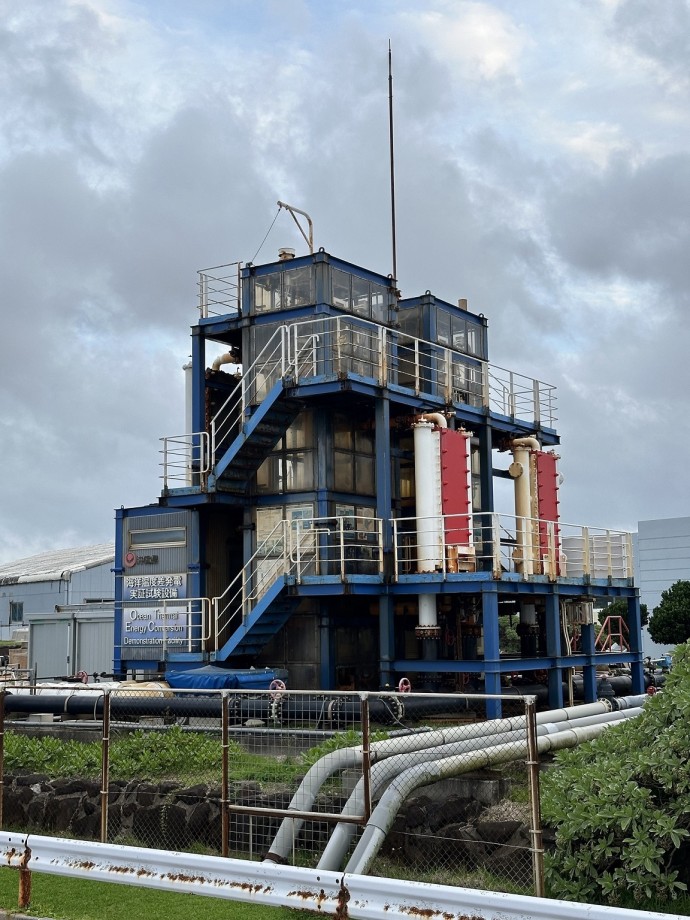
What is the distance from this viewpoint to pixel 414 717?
69.2 feet

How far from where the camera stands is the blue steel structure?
25.4 m

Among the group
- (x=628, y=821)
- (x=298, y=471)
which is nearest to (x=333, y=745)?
(x=628, y=821)

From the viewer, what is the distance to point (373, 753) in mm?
12055

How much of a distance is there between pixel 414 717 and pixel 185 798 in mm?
8377

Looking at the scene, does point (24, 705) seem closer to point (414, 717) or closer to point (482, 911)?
point (414, 717)

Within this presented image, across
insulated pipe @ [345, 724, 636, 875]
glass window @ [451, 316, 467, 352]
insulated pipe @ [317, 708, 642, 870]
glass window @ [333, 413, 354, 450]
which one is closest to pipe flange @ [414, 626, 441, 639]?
glass window @ [333, 413, 354, 450]

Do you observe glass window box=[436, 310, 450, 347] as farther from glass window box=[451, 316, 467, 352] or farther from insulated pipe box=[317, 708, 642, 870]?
insulated pipe box=[317, 708, 642, 870]

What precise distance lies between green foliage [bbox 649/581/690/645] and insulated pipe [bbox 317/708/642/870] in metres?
39.5

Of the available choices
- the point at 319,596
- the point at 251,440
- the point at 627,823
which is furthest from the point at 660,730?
the point at 251,440

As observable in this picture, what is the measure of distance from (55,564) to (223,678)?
41.6 metres

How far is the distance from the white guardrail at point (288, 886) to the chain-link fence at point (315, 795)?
1.82m

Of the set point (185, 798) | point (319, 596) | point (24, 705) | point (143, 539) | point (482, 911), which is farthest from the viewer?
point (143, 539)

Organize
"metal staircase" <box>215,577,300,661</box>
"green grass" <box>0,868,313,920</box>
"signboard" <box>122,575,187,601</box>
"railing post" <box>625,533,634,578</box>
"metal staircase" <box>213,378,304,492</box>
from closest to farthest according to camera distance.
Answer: "green grass" <box>0,868,313,920</box> → "metal staircase" <box>215,577,300,661</box> → "metal staircase" <box>213,378,304,492</box> → "signboard" <box>122,575,187,601</box> → "railing post" <box>625,533,634,578</box>

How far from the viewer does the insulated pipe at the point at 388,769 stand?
10.8 meters
